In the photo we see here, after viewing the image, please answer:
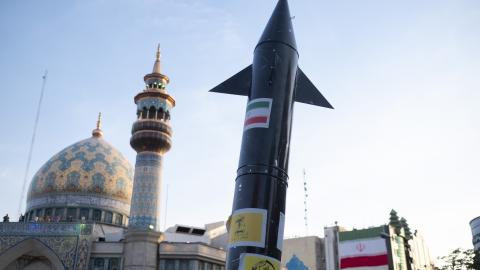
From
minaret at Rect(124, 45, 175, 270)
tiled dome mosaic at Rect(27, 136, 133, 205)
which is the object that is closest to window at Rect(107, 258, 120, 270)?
minaret at Rect(124, 45, 175, 270)

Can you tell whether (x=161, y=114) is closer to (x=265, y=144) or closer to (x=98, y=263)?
(x=98, y=263)

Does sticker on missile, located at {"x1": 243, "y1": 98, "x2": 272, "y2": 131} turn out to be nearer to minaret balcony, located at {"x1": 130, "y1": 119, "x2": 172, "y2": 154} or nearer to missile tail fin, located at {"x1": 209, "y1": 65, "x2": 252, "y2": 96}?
missile tail fin, located at {"x1": 209, "y1": 65, "x2": 252, "y2": 96}

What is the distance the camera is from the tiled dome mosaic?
45.2 meters

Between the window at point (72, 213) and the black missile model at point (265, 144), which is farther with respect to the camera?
the window at point (72, 213)

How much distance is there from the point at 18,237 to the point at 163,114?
13420 millimetres

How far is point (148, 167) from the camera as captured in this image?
3806 centimetres

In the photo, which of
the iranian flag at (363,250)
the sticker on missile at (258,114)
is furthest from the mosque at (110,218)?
the sticker on missile at (258,114)

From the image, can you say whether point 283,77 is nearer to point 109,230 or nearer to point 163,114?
point 163,114

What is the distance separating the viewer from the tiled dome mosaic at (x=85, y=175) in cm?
4519

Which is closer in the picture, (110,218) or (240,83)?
(240,83)

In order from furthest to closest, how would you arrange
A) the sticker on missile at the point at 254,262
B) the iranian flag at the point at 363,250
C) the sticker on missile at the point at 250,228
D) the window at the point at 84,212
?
the iranian flag at the point at 363,250, the window at the point at 84,212, the sticker on missile at the point at 250,228, the sticker on missile at the point at 254,262

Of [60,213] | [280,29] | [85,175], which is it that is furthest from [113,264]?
[280,29]

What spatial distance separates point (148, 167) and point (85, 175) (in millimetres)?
10055

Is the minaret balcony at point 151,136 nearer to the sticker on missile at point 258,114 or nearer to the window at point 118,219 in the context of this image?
the window at point 118,219
